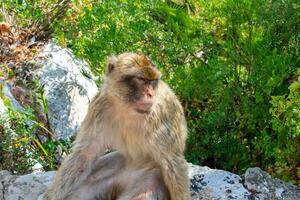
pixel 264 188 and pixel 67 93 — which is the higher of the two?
pixel 67 93

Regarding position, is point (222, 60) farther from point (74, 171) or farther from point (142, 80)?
point (74, 171)

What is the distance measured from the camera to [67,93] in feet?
23.6

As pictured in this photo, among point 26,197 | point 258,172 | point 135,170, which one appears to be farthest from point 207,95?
point 26,197

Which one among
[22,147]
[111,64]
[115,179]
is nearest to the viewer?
[111,64]

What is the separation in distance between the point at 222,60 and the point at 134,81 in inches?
62.4

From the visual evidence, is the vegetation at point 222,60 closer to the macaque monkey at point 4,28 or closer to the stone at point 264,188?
the stone at point 264,188

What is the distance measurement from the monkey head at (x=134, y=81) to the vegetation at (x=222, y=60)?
1.21 meters

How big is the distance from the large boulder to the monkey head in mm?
2263

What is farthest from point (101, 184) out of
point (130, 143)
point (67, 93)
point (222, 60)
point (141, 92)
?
point (67, 93)

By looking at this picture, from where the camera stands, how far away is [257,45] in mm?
5562

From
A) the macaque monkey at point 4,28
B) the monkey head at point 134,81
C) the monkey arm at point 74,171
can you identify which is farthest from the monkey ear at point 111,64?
the macaque monkey at point 4,28

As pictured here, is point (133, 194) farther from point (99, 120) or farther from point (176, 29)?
point (176, 29)

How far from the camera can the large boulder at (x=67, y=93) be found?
7.02 meters

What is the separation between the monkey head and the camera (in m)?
4.40
